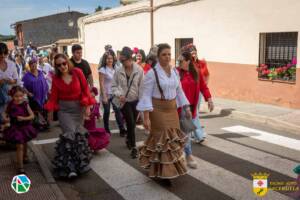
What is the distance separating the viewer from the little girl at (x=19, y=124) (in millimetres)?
5176

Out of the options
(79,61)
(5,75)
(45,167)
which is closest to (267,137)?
(79,61)

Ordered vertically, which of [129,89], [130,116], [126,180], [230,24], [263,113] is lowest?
[126,180]

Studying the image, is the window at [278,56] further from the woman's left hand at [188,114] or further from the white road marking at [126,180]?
the white road marking at [126,180]

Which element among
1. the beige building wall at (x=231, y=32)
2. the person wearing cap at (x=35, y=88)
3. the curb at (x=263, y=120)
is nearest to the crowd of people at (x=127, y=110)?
the person wearing cap at (x=35, y=88)

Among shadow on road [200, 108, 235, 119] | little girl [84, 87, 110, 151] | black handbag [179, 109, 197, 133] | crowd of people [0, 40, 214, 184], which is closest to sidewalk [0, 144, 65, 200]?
crowd of people [0, 40, 214, 184]

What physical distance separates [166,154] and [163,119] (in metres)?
0.45

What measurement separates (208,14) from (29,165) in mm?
8517

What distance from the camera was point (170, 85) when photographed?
4633mm

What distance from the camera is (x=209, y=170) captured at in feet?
17.5

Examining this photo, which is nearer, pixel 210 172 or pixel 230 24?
pixel 210 172

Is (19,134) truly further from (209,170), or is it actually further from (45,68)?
(45,68)

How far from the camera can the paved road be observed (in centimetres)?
455

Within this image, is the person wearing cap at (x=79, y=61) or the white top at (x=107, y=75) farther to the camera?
the white top at (x=107, y=75)

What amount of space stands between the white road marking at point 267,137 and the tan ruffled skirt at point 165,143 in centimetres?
282
